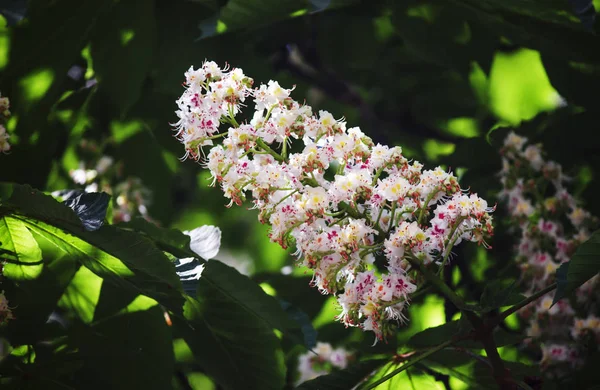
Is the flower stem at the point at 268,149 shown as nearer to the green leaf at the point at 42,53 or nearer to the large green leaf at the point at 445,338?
the large green leaf at the point at 445,338

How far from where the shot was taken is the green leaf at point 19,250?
1261mm

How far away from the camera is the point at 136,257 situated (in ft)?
3.68

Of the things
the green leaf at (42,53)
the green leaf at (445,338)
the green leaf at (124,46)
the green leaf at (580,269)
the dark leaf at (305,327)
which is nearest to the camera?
the green leaf at (580,269)

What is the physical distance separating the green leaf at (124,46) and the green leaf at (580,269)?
4.02 ft

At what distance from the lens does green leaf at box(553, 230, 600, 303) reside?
1.01m

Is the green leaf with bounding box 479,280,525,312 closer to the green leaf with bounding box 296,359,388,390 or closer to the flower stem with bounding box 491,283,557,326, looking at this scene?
the flower stem with bounding box 491,283,557,326

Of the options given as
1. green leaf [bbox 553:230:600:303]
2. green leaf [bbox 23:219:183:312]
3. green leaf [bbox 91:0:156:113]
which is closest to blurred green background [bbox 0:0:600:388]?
green leaf [bbox 91:0:156:113]

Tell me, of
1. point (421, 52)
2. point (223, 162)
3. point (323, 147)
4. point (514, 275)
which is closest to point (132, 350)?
point (223, 162)

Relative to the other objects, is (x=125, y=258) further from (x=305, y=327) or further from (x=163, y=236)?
(x=305, y=327)

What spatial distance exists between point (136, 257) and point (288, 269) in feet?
3.45

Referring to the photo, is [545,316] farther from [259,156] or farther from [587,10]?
[259,156]

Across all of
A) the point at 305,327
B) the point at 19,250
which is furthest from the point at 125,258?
the point at 305,327

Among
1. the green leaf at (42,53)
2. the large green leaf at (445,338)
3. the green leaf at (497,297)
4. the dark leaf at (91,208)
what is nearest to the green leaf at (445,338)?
the large green leaf at (445,338)

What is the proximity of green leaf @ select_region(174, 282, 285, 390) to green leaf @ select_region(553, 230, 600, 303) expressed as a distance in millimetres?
591
